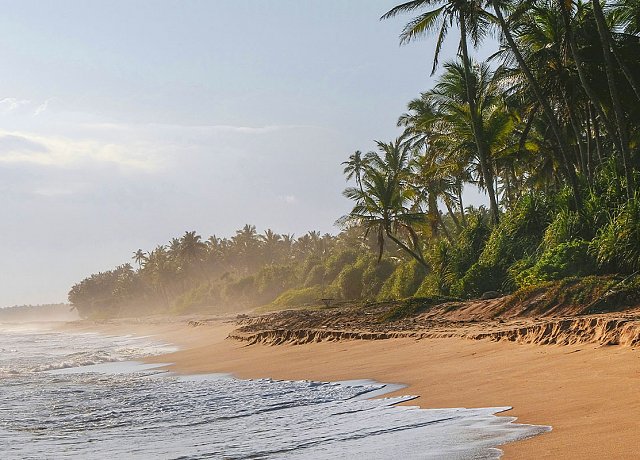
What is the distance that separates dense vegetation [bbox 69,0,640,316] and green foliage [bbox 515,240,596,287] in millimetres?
32

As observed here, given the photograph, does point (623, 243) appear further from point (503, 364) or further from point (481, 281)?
point (503, 364)

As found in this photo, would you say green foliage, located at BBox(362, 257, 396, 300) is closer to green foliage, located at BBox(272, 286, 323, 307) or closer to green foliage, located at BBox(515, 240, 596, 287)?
green foliage, located at BBox(272, 286, 323, 307)

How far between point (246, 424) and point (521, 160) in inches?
1038

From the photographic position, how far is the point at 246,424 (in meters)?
5.67

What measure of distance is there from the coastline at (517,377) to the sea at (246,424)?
258 mm

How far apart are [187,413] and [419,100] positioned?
33.3 meters

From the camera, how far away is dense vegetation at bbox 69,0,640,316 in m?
14.9

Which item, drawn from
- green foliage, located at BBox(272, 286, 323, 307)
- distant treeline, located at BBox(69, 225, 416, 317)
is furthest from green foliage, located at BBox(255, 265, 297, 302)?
green foliage, located at BBox(272, 286, 323, 307)

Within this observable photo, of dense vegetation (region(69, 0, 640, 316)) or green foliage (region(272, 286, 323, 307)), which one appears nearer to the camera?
dense vegetation (region(69, 0, 640, 316))

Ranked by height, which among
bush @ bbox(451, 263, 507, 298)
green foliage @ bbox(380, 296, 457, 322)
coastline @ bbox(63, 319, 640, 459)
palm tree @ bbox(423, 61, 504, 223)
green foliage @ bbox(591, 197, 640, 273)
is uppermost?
palm tree @ bbox(423, 61, 504, 223)

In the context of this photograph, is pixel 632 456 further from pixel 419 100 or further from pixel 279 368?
pixel 419 100

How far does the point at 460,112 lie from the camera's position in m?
25.1

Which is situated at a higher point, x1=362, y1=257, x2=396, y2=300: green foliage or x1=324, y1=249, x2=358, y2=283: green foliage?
x1=324, y1=249, x2=358, y2=283: green foliage

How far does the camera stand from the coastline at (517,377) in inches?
147
